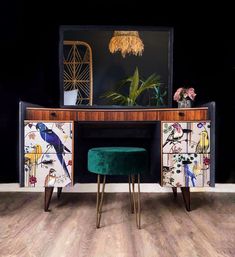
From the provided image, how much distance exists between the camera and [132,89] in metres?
3.33

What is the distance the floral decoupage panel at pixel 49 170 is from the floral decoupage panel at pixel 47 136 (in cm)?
6

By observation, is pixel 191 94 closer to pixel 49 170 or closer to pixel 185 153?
pixel 185 153

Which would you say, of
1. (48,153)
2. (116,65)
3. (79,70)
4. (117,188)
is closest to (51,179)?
(48,153)

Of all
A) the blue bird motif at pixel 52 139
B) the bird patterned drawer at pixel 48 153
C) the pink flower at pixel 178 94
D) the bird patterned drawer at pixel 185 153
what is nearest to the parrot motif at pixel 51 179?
the bird patterned drawer at pixel 48 153

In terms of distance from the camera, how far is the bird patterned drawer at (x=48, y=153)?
2.66 metres

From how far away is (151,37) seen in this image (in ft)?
11.0

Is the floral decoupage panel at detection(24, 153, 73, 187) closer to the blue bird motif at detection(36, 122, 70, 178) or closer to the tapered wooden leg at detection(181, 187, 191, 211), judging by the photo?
the blue bird motif at detection(36, 122, 70, 178)

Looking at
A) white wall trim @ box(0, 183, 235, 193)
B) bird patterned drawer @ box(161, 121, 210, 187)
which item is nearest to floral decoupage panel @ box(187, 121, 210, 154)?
bird patterned drawer @ box(161, 121, 210, 187)

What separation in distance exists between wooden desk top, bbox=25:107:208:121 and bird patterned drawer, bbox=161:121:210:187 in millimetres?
79

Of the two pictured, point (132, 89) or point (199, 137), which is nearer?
point (199, 137)

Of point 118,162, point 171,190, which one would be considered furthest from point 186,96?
point 118,162

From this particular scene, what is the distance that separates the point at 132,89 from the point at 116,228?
150cm

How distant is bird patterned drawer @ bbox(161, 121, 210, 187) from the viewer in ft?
8.84

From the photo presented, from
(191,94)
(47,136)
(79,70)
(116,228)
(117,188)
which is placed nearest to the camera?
(116,228)
